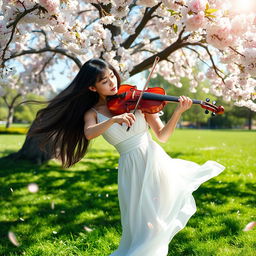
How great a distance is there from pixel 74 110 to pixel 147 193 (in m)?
1.04

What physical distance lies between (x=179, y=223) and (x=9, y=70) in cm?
261

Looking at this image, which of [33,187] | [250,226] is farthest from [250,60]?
[33,187]

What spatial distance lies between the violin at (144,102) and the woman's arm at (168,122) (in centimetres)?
11

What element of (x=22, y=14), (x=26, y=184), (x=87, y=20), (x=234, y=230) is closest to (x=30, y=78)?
(x=87, y=20)

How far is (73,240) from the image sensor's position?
3.88 m

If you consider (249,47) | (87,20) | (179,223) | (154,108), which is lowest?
(179,223)

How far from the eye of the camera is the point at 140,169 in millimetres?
2902

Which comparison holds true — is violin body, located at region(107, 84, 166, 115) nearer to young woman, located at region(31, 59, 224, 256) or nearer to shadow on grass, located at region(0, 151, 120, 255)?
young woman, located at region(31, 59, 224, 256)

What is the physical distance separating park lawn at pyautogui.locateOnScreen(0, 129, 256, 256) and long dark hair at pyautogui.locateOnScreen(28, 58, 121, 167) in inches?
42.4

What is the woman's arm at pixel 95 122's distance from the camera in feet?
8.13

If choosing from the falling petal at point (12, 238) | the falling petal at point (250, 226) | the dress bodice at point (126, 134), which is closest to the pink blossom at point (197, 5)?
the dress bodice at point (126, 134)

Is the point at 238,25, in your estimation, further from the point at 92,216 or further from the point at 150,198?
the point at 92,216

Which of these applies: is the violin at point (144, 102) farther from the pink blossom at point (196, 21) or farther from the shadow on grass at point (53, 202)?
the shadow on grass at point (53, 202)

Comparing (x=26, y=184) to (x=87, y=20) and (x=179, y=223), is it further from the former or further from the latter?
(x=87, y=20)
